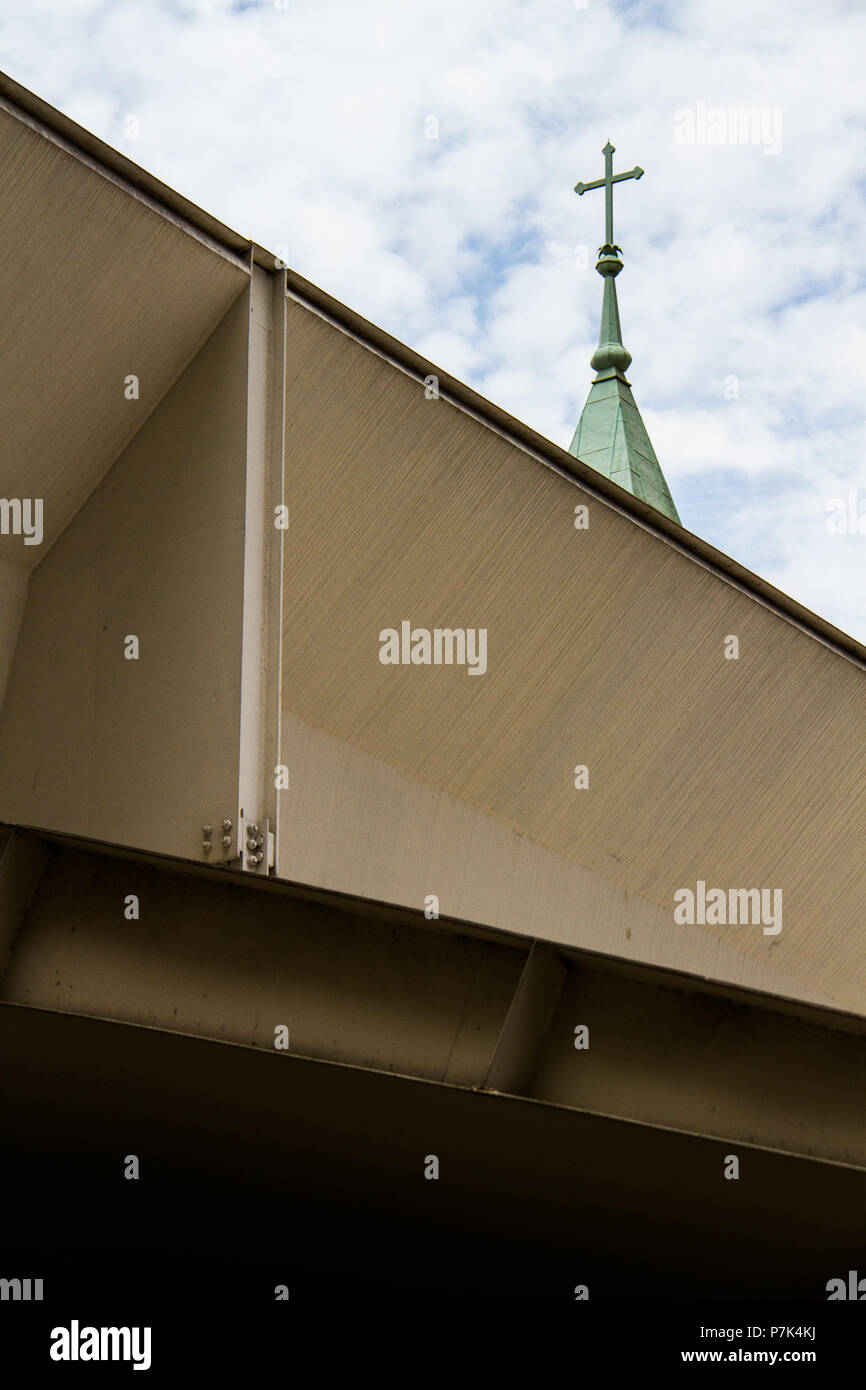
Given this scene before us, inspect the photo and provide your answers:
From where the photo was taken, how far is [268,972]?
6.49m

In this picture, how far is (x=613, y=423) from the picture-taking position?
108ft

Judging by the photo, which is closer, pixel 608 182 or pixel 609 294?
pixel 608 182

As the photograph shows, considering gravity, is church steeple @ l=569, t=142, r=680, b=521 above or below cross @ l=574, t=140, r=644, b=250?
below

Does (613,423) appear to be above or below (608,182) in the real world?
below

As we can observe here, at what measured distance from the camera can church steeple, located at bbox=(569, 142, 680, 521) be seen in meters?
32.1

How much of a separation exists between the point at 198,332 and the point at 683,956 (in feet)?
20.7

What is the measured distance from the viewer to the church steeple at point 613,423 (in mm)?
32062

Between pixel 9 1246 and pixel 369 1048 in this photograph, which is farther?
pixel 9 1246

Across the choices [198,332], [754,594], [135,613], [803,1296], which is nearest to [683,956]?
[754,594]

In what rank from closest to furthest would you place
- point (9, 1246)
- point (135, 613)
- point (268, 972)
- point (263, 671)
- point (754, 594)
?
point (268, 972) < point (9, 1246) < point (263, 671) < point (135, 613) < point (754, 594)

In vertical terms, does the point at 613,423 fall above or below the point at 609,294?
below

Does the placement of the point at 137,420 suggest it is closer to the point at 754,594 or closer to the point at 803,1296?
the point at 754,594

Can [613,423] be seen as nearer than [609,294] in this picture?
Yes

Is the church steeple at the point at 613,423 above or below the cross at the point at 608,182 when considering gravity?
below
